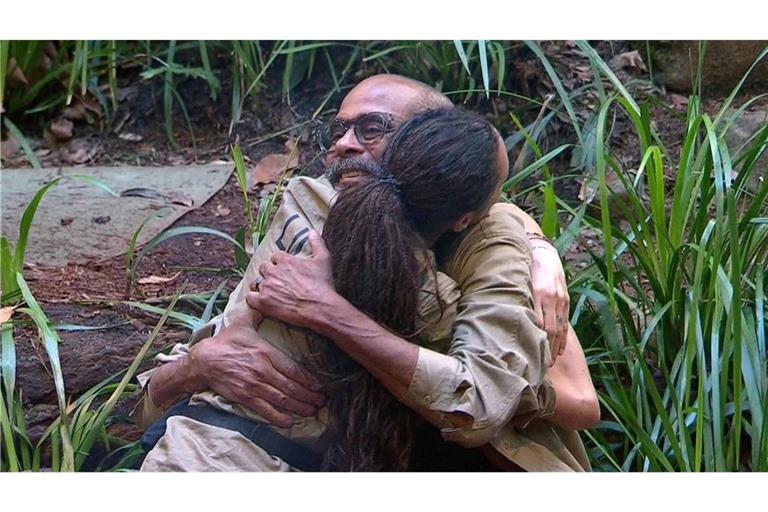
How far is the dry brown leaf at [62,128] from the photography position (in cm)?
230

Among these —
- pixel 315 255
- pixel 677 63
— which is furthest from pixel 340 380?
pixel 677 63

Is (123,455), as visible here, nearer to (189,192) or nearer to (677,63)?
(189,192)

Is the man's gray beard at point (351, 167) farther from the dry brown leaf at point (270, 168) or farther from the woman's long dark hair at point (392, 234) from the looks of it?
the dry brown leaf at point (270, 168)

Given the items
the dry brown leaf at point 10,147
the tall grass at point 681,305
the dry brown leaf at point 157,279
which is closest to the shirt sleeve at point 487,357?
the tall grass at point 681,305

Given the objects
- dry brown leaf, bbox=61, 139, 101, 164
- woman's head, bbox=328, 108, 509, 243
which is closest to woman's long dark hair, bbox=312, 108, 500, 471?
woman's head, bbox=328, 108, 509, 243

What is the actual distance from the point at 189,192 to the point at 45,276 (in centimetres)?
31

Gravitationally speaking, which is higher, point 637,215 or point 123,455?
point 637,215

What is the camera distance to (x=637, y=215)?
2154mm

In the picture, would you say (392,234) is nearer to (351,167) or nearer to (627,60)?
(351,167)

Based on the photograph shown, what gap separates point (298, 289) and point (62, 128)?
0.80 m

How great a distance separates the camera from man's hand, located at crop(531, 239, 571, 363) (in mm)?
1782

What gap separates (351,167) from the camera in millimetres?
1798

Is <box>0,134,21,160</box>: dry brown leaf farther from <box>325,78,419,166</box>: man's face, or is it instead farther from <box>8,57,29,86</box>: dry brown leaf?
<box>325,78,419,166</box>: man's face

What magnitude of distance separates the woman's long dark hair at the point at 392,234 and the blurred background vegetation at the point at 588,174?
23 centimetres
